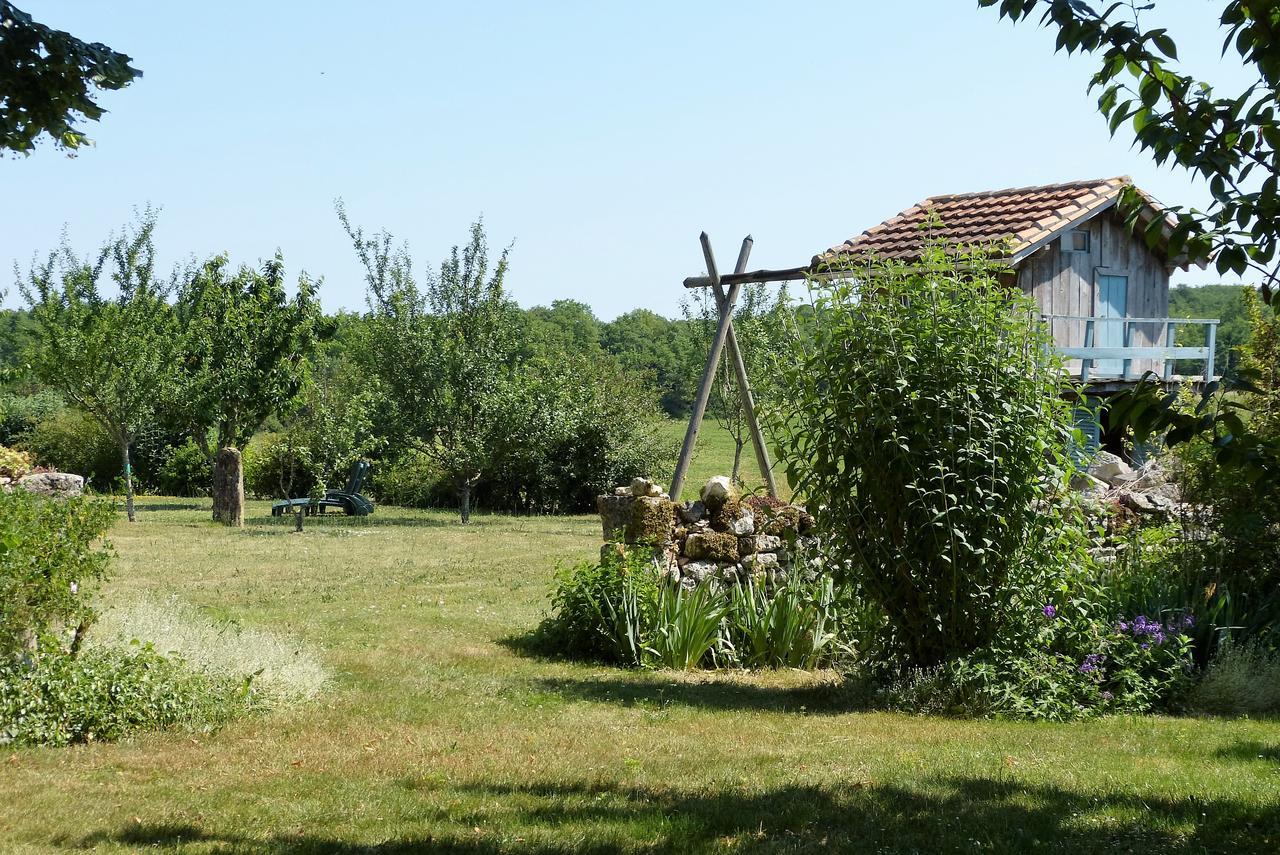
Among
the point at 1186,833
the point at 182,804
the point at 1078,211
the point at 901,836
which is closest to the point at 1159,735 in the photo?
the point at 1186,833

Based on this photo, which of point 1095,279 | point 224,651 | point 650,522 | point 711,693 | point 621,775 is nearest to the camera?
point 621,775

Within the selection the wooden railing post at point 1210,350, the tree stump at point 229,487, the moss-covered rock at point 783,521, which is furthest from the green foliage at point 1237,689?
the tree stump at point 229,487

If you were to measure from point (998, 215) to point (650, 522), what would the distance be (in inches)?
373

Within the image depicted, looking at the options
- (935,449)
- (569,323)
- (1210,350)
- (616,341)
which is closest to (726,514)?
(935,449)

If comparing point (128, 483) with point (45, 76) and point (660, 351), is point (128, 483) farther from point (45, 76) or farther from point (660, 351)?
point (660, 351)

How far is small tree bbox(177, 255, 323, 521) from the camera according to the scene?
2139 cm

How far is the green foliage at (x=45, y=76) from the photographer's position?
186 inches

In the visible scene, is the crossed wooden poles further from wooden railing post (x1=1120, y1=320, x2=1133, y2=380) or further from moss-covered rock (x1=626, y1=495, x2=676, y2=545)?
wooden railing post (x1=1120, y1=320, x2=1133, y2=380)

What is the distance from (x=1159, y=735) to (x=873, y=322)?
309 cm

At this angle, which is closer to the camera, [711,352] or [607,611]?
[607,611]

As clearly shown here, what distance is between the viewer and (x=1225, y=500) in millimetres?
9344

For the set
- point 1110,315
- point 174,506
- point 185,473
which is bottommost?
point 174,506

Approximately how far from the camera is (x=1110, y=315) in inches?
722

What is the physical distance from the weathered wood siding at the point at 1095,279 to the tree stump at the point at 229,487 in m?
14.4
